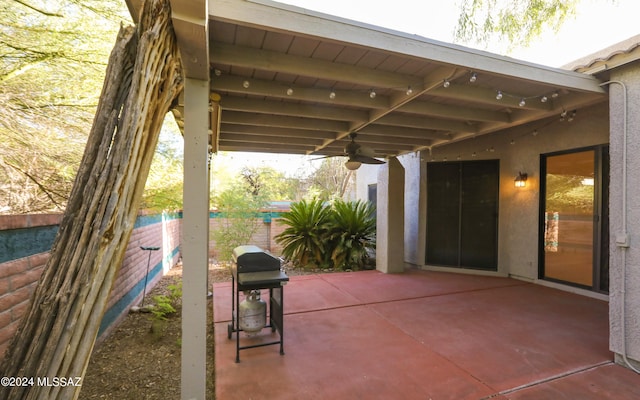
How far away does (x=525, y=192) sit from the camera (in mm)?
5387

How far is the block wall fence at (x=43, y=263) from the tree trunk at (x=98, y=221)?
729mm

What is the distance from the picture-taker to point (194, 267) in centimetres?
215

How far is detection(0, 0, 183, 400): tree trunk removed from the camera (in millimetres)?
1264

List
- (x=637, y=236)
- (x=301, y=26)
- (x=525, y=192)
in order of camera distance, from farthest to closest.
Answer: (x=525, y=192) < (x=637, y=236) < (x=301, y=26)

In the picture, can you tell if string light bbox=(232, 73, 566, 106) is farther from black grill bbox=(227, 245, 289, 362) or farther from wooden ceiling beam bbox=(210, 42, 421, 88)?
black grill bbox=(227, 245, 289, 362)

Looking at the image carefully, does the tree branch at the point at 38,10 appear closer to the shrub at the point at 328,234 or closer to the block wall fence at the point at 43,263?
the block wall fence at the point at 43,263

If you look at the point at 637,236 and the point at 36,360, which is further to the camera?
the point at 637,236

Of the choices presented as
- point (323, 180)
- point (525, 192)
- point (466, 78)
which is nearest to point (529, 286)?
point (525, 192)

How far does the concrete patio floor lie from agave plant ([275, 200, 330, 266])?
2326 mm

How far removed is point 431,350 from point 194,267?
221 centimetres

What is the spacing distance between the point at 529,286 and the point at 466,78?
12.3 feet

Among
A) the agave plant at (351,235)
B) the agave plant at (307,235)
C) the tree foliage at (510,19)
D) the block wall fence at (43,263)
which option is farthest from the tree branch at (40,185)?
the tree foliage at (510,19)

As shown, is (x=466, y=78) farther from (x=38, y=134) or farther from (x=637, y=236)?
(x=38, y=134)

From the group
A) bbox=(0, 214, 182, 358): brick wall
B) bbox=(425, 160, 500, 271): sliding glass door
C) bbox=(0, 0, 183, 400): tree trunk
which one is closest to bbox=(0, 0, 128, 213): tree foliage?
bbox=(0, 214, 182, 358): brick wall
